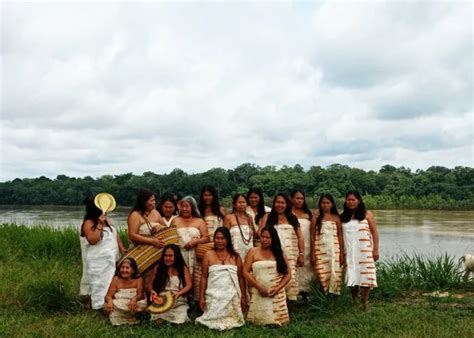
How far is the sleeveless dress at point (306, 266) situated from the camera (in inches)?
200

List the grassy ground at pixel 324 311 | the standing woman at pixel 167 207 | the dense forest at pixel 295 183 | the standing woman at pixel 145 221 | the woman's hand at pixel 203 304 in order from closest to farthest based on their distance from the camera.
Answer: the grassy ground at pixel 324 311 → the woman's hand at pixel 203 304 → the standing woman at pixel 145 221 → the standing woman at pixel 167 207 → the dense forest at pixel 295 183

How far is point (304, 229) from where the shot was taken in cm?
508

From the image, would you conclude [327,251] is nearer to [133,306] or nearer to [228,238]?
[228,238]

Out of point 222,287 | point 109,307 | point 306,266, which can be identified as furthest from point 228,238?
point 109,307

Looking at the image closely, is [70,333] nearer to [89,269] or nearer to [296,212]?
[89,269]

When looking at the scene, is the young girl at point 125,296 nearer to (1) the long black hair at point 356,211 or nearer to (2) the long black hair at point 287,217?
(2) the long black hair at point 287,217

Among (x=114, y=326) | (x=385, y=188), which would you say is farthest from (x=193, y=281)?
(x=385, y=188)

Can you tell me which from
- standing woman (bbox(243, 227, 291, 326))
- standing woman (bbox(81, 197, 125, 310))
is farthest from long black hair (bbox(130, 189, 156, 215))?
standing woman (bbox(243, 227, 291, 326))

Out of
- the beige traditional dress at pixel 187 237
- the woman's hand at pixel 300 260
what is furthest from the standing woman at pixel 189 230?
the woman's hand at pixel 300 260

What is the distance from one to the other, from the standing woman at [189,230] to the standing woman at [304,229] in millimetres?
978

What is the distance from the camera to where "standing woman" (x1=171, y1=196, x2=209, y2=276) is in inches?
189

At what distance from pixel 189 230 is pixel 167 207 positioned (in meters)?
0.40

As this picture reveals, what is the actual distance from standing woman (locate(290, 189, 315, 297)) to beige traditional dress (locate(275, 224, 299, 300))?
0.22 m

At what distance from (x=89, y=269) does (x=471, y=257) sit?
4915 mm
